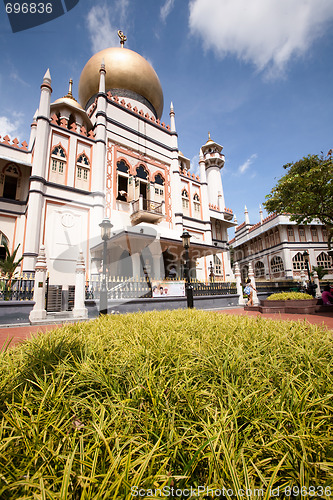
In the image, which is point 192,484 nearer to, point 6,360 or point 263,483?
point 263,483

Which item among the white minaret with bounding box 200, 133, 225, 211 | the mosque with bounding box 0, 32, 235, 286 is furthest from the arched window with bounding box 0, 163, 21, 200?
the white minaret with bounding box 200, 133, 225, 211

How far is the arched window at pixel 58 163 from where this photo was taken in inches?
594

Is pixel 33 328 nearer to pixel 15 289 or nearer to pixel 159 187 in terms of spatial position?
pixel 15 289

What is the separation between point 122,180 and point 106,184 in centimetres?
190

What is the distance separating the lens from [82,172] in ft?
53.6

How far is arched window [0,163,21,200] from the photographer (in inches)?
615

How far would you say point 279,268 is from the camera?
108ft

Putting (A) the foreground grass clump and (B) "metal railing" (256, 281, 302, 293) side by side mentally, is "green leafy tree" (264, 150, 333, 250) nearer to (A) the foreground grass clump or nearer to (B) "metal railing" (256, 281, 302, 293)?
(B) "metal railing" (256, 281, 302, 293)

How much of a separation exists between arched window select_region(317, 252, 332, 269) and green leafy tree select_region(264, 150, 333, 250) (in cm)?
2246

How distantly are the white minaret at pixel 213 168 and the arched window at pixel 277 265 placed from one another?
14041mm

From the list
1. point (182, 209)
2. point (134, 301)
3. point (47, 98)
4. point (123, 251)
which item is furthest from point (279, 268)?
point (47, 98)

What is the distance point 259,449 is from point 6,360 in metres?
2.48

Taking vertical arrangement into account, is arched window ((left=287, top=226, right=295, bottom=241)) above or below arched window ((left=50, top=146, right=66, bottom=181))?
below

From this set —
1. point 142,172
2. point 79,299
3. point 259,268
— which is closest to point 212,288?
point 79,299
